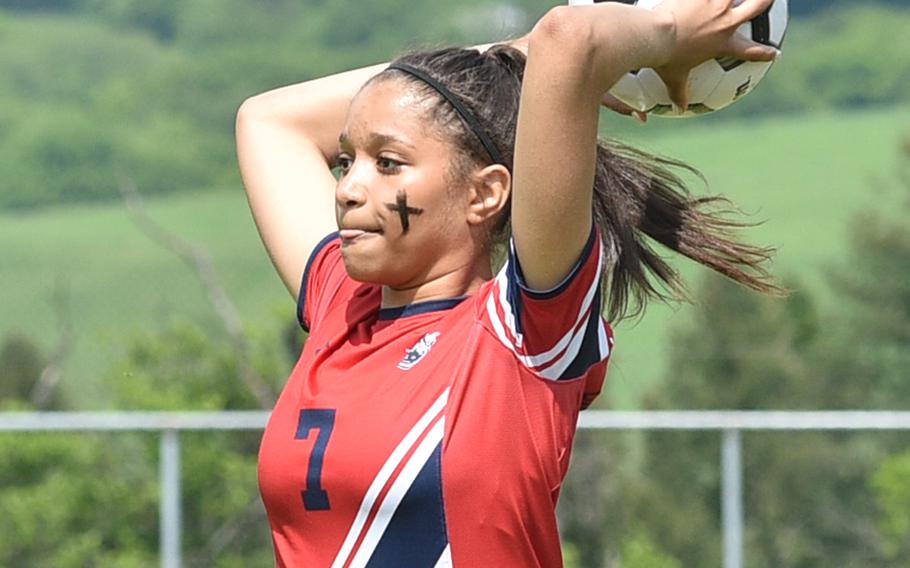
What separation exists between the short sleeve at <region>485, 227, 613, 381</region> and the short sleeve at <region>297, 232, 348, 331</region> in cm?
39

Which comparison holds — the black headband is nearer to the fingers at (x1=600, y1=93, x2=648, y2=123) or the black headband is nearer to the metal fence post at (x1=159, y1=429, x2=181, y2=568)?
the fingers at (x1=600, y1=93, x2=648, y2=123)

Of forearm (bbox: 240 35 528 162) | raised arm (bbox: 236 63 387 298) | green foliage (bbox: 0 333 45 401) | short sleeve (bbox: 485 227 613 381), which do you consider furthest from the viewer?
green foliage (bbox: 0 333 45 401)

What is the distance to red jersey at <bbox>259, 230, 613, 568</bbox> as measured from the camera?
1.99m

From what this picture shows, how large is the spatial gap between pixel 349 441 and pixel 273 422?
17 cm

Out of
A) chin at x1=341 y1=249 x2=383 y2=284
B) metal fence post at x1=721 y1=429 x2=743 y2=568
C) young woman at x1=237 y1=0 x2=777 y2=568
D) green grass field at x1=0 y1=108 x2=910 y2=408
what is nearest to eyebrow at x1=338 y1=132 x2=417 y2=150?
young woman at x1=237 y1=0 x2=777 y2=568

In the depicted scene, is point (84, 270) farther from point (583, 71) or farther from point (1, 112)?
point (583, 71)

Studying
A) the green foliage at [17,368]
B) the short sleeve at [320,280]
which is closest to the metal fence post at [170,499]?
the green foliage at [17,368]

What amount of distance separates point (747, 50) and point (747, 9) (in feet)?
0.19

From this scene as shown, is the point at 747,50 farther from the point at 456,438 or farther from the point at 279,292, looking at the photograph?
the point at 279,292

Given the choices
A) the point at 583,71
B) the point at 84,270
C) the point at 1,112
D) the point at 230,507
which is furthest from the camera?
the point at 1,112

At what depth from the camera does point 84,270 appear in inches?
458

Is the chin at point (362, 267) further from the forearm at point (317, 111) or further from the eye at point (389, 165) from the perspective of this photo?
the forearm at point (317, 111)

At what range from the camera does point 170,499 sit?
249 inches

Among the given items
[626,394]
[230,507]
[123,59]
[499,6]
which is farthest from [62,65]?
[230,507]
